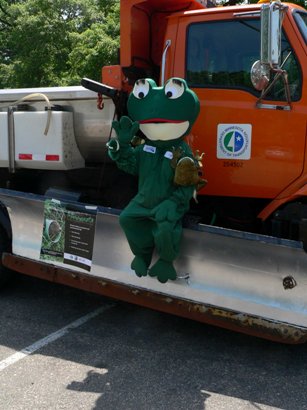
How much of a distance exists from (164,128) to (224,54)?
79 centimetres

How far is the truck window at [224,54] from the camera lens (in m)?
3.49

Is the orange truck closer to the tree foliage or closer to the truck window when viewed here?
the truck window

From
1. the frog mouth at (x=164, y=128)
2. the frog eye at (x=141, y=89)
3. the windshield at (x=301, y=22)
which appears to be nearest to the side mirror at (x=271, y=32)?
the windshield at (x=301, y=22)

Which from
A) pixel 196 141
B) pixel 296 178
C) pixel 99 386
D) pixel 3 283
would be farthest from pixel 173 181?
pixel 3 283

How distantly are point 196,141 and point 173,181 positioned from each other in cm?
51

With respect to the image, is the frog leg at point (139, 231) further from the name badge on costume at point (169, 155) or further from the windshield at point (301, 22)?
the windshield at point (301, 22)

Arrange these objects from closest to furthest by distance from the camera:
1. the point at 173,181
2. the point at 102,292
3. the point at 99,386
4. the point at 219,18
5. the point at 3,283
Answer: the point at 99,386 → the point at 173,181 → the point at 219,18 → the point at 102,292 → the point at 3,283

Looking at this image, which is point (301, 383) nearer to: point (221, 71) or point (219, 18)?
point (221, 71)

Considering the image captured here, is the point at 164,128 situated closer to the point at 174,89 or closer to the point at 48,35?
the point at 174,89

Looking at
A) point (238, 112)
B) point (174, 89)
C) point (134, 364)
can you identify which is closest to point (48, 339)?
point (134, 364)

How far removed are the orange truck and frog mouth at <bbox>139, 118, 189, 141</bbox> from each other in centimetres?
39

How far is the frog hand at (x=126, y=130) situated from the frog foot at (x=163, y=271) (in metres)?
0.86

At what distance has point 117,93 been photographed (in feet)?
12.4

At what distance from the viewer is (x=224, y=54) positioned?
3.60 m
